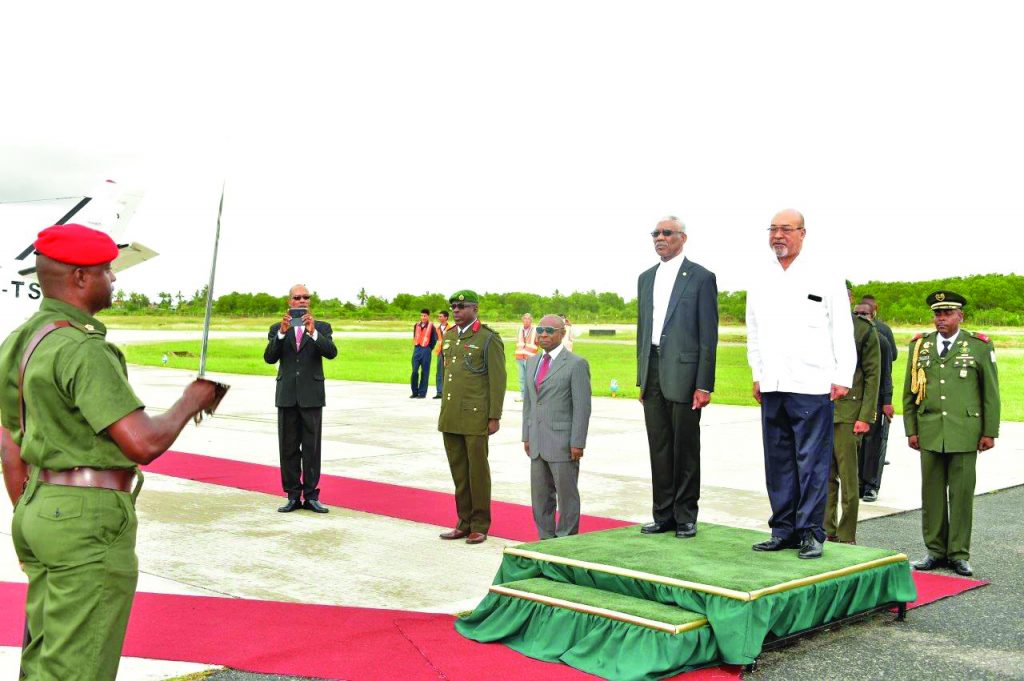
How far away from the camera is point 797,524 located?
554 cm

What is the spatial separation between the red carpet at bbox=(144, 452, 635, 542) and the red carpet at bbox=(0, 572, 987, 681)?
8.19 feet

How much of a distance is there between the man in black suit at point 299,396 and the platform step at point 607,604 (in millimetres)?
3741

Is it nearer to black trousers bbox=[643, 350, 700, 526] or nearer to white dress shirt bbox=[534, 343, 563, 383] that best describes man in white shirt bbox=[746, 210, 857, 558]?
black trousers bbox=[643, 350, 700, 526]

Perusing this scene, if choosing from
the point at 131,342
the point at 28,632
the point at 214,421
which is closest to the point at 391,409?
the point at 214,421

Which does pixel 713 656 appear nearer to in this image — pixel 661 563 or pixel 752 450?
pixel 661 563

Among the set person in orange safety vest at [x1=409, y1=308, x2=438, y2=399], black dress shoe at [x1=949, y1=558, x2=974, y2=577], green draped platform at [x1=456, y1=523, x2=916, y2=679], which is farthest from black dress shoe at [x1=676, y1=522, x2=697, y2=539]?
person in orange safety vest at [x1=409, y1=308, x2=438, y2=399]

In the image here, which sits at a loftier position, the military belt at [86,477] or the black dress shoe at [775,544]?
the military belt at [86,477]

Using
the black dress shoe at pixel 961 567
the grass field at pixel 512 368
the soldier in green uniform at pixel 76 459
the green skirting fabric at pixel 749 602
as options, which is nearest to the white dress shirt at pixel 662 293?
the green skirting fabric at pixel 749 602

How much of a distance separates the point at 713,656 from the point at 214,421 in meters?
13.2

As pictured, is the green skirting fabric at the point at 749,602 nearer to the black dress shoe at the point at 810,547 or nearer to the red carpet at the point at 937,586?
the black dress shoe at the point at 810,547

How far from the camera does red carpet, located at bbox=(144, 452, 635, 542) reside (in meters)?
8.27

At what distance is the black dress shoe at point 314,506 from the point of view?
336 inches

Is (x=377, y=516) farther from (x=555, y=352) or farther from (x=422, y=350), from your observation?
(x=422, y=350)

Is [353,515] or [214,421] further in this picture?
[214,421]
